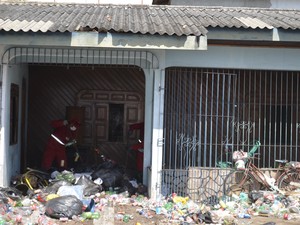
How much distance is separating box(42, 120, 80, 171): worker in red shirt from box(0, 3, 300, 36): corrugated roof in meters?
2.94

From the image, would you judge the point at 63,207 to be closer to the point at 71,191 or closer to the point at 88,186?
the point at 71,191

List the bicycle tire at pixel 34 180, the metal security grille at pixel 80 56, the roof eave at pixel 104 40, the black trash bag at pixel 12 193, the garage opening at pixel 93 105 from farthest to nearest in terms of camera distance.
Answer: the garage opening at pixel 93 105
the bicycle tire at pixel 34 180
the metal security grille at pixel 80 56
the black trash bag at pixel 12 193
the roof eave at pixel 104 40

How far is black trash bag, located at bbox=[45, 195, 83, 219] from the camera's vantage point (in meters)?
7.60

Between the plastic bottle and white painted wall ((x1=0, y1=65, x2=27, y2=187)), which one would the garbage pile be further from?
white painted wall ((x1=0, y1=65, x2=27, y2=187))

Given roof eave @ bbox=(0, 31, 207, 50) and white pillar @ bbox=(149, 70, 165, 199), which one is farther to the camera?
white pillar @ bbox=(149, 70, 165, 199)

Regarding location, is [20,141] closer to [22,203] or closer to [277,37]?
[22,203]

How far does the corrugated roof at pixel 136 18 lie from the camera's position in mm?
7915

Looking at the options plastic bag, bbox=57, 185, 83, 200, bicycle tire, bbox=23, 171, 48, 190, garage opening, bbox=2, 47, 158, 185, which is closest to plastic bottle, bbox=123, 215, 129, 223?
plastic bag, bbox=57, 185, 83, 200

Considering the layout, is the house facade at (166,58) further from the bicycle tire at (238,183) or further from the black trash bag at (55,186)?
the black trash bag at (55,186)

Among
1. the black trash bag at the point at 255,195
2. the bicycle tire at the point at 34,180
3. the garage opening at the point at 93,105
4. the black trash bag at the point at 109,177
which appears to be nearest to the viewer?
the black trash bag at the point at 255,195

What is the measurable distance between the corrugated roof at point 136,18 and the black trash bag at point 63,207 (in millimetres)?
2879

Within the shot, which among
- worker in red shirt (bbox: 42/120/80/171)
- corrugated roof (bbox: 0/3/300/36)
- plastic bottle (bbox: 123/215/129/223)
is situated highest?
corrugated roof (bbox: 0/3/300/36)

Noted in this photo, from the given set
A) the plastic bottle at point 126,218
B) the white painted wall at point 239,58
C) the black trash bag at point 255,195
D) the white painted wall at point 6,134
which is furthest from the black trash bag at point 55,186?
the black trash bag at point 255,195

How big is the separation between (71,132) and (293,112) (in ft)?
18.7
